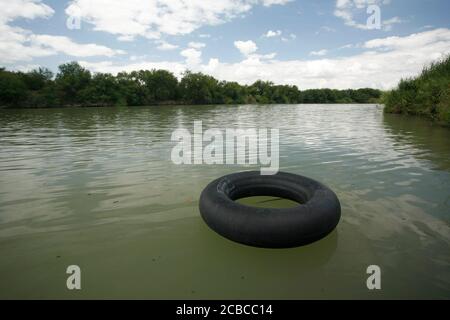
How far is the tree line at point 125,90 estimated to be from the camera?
158ft

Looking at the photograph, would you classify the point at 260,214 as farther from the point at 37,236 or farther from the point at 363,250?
the point at 37,236

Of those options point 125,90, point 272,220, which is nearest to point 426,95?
point 272,220

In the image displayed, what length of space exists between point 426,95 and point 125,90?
196 feet

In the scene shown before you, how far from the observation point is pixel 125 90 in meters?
61.7

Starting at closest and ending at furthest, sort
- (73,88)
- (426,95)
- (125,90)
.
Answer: (426,95)
(73,88)
(125,90)

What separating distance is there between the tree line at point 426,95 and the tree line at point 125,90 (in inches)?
901

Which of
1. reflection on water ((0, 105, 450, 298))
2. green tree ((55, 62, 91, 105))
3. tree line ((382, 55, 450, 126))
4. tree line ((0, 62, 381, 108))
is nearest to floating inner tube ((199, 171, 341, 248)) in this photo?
reflection on water ((0, 105, 450, 298))

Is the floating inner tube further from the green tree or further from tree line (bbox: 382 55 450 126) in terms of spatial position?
the green tree

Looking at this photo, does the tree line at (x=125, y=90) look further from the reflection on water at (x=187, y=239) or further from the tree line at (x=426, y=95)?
the reflection on water at (x=187, y=239)

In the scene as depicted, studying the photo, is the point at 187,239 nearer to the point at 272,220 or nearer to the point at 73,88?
the point at 272,220

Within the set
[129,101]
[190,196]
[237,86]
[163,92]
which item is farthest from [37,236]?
[237,86]

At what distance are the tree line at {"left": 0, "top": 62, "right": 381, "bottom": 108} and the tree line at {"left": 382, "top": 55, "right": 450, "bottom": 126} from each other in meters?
22.9

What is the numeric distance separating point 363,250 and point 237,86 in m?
92.1

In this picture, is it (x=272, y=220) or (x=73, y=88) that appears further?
(x=73, y=88)
